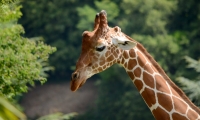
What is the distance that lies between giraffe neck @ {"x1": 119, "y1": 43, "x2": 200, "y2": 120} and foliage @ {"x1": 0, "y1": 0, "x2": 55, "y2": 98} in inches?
94.3

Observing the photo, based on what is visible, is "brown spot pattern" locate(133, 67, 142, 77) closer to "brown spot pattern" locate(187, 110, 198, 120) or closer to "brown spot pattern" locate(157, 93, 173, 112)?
"brown spot pattern" locate(157, 93, 173, 112)

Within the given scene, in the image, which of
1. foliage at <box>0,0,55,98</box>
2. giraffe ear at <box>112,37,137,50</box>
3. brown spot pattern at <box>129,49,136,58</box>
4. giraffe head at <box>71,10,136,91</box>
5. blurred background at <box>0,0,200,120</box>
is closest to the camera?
giraffe ear at <box>112,37,137,50</box>

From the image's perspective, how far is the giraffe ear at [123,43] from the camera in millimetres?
4956

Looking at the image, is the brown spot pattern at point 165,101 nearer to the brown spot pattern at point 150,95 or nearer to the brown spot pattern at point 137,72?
the brown spot pattern at point 150,95

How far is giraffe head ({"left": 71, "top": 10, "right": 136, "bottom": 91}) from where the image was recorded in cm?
506

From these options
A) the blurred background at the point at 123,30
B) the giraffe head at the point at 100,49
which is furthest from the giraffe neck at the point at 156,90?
the blurred background at the point at 123,30

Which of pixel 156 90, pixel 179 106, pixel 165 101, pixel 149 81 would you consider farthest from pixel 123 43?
pixel 179 106

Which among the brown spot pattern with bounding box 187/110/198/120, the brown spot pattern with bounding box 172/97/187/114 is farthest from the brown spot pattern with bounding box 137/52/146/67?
the brown spot pattern with bounding box 187/110/198/120

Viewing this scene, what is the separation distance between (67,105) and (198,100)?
60.9 feet

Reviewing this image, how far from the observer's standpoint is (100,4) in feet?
97.8

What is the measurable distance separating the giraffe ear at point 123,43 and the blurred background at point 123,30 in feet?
45.9

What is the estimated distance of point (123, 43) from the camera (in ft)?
16.5

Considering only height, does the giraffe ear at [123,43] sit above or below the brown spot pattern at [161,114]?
above

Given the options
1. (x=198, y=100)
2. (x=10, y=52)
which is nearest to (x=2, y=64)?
(x=10, y=52)
